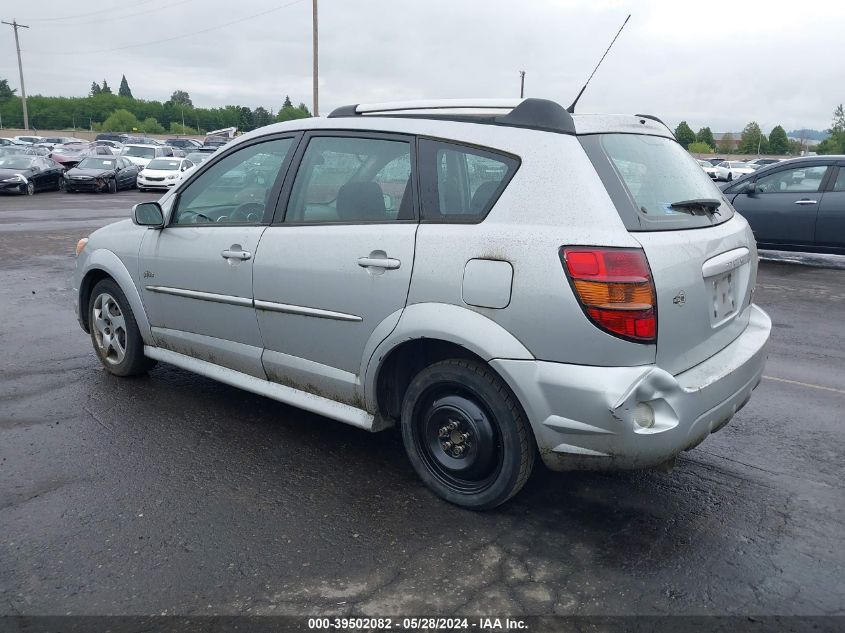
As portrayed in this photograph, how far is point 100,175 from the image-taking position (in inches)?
1054

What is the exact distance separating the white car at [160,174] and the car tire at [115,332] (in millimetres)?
24264

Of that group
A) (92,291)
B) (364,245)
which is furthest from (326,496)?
(92,291)

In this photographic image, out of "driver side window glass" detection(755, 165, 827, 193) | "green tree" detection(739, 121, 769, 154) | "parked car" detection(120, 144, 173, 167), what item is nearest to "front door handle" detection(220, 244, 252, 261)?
"driver side window glass" detection(755, 165, 827, 193)

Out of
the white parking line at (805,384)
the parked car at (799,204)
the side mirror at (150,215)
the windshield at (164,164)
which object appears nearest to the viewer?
the side mirror at (150,215)

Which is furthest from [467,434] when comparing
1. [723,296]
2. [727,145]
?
[727,145]

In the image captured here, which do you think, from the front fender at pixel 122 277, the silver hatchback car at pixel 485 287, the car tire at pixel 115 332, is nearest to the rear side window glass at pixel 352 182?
the silver hatchback car at pixel 485 287

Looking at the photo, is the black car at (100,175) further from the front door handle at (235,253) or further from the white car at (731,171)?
the front door handle at (235,253)

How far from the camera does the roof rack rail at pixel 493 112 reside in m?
3.31

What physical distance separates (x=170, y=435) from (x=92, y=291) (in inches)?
67.4

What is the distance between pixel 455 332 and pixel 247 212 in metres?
1.75

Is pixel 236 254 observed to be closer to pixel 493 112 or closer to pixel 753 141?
pixel 493 112

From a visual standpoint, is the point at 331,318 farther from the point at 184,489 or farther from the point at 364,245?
the point at 184,489

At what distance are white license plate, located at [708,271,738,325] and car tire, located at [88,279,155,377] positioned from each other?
12.1 feet

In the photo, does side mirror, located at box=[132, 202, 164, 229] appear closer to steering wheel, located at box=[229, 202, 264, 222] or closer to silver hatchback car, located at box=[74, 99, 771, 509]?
silver hatchback car, located at box=[74, 99, 771, 509]
